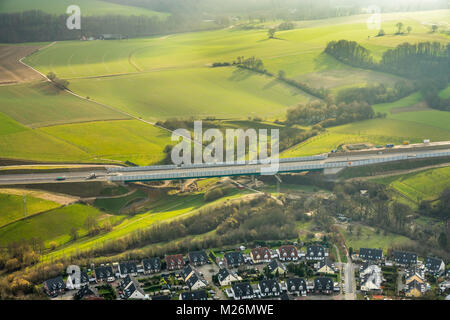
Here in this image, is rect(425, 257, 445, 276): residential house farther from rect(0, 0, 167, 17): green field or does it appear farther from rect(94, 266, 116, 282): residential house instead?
rect(0, 0, 167, 17): green field

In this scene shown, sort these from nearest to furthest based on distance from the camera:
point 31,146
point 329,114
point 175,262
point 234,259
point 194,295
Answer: point 194,295 < point 175,262 < point 234,259 < point 31,146 < point 329,114

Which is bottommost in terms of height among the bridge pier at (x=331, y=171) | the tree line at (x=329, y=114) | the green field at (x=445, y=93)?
the bridge pier at (x=331, y=171)

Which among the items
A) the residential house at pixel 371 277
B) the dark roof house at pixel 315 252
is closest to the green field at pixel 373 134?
the dark roof house at pixel 315 252

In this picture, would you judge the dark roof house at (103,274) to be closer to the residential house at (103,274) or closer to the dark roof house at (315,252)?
the residential house at (103,274)

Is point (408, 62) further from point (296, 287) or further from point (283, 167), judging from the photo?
point (296, 287)

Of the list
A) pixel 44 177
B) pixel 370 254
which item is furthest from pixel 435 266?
pixel 44 177

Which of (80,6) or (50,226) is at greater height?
(80,6)
